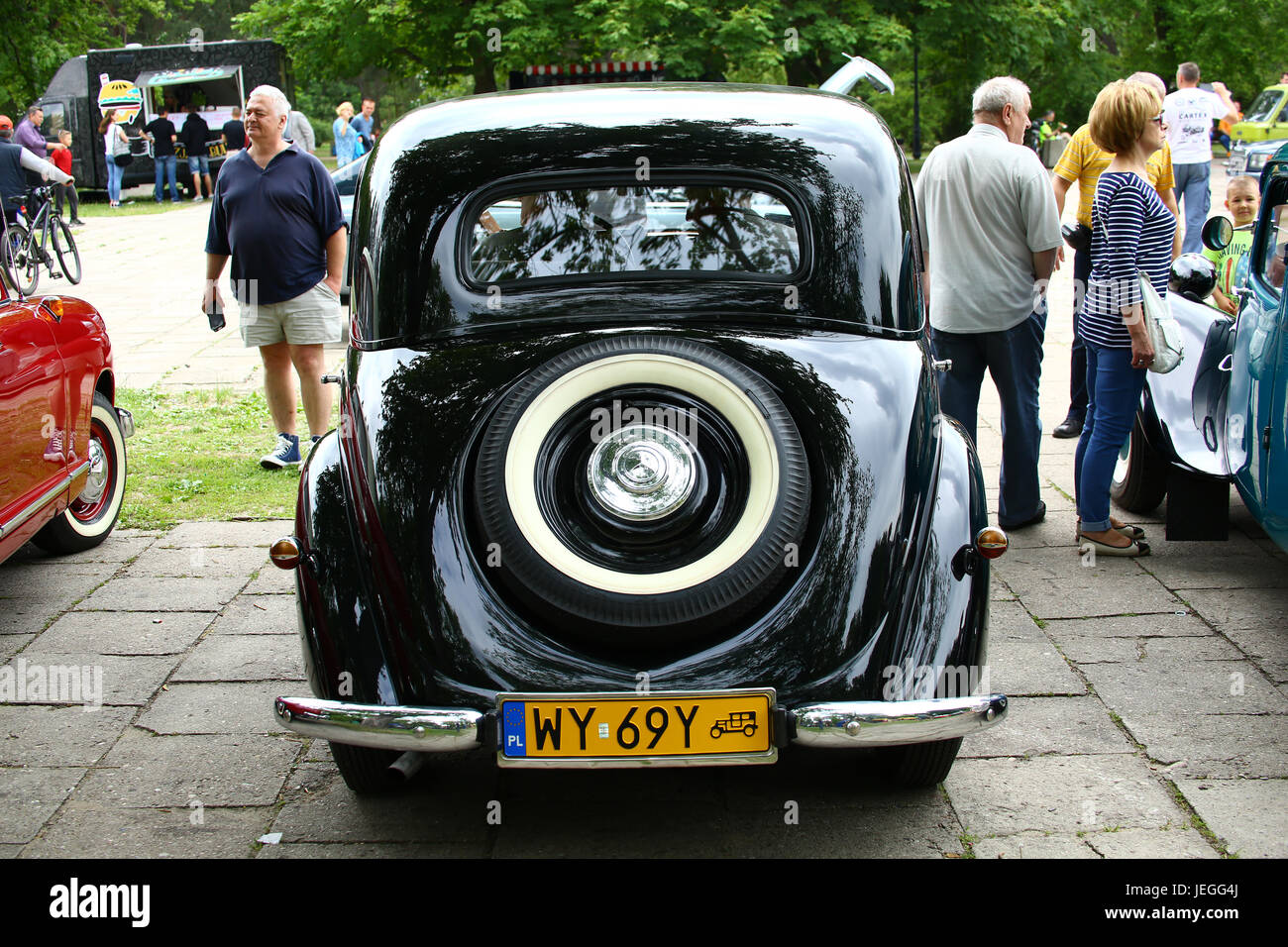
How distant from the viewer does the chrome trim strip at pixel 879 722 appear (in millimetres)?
2973

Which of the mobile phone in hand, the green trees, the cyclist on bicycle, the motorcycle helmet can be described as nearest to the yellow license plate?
the motorcycle helmet

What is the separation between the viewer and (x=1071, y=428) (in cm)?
739

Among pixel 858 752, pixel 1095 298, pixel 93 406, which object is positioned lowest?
pixel 858 752

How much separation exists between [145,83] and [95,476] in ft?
77.9

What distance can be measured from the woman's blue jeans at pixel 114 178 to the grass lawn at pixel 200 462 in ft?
58.1

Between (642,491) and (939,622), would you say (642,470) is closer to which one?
(642,491)

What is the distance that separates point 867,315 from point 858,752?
1302mm

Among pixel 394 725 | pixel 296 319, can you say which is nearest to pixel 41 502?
pixel 296 319

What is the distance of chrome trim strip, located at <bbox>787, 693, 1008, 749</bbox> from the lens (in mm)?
2973

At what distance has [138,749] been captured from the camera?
3932 mm

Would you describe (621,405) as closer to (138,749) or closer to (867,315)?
(867,315)

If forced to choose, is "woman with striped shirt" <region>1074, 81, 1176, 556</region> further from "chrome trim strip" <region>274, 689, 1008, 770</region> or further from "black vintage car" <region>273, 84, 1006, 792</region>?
"chrome trim strip" <region>274, 689, 1008, 770</region>
